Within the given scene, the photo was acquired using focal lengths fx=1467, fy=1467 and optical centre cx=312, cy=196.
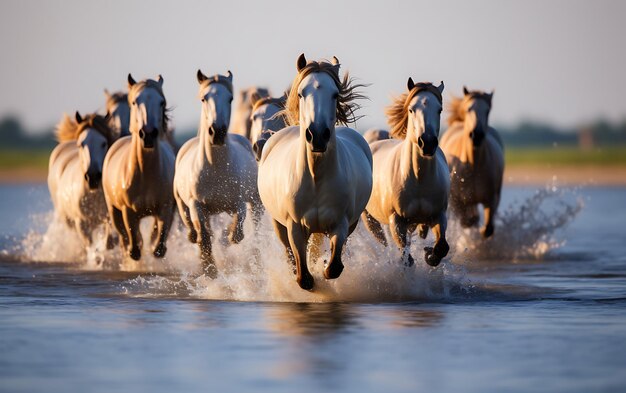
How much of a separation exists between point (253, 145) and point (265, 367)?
21.2ft

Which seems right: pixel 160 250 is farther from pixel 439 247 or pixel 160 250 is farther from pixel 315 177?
pixel 315 177

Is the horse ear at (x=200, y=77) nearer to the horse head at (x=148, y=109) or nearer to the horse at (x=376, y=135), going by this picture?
the horse head at (x=148, y=109)

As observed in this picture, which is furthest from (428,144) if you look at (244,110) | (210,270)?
(244,110)

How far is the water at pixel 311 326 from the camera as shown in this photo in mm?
8250

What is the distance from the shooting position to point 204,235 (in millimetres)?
14070

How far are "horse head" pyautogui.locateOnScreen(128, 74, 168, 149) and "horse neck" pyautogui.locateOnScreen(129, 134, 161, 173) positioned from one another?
0.45 metres

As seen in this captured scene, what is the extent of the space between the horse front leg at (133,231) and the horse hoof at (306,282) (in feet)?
13.2

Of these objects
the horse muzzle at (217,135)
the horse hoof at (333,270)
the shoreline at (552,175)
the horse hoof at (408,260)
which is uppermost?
the shoreline at (552,175)

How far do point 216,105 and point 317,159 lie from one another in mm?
2681

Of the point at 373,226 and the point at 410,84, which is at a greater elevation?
the point at 410,84

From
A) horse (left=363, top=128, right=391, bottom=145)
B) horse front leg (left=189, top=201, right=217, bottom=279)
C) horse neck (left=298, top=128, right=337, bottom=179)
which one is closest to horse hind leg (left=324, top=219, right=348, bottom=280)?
horse neck (left=298, top=128, right=337, bottom=179)

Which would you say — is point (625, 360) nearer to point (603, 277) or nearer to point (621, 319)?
point (621, 319)

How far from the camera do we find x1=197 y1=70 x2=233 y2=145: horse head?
1358cm

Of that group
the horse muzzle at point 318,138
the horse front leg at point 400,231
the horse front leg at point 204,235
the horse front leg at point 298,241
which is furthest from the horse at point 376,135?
the horse muzzle at point 318,138
